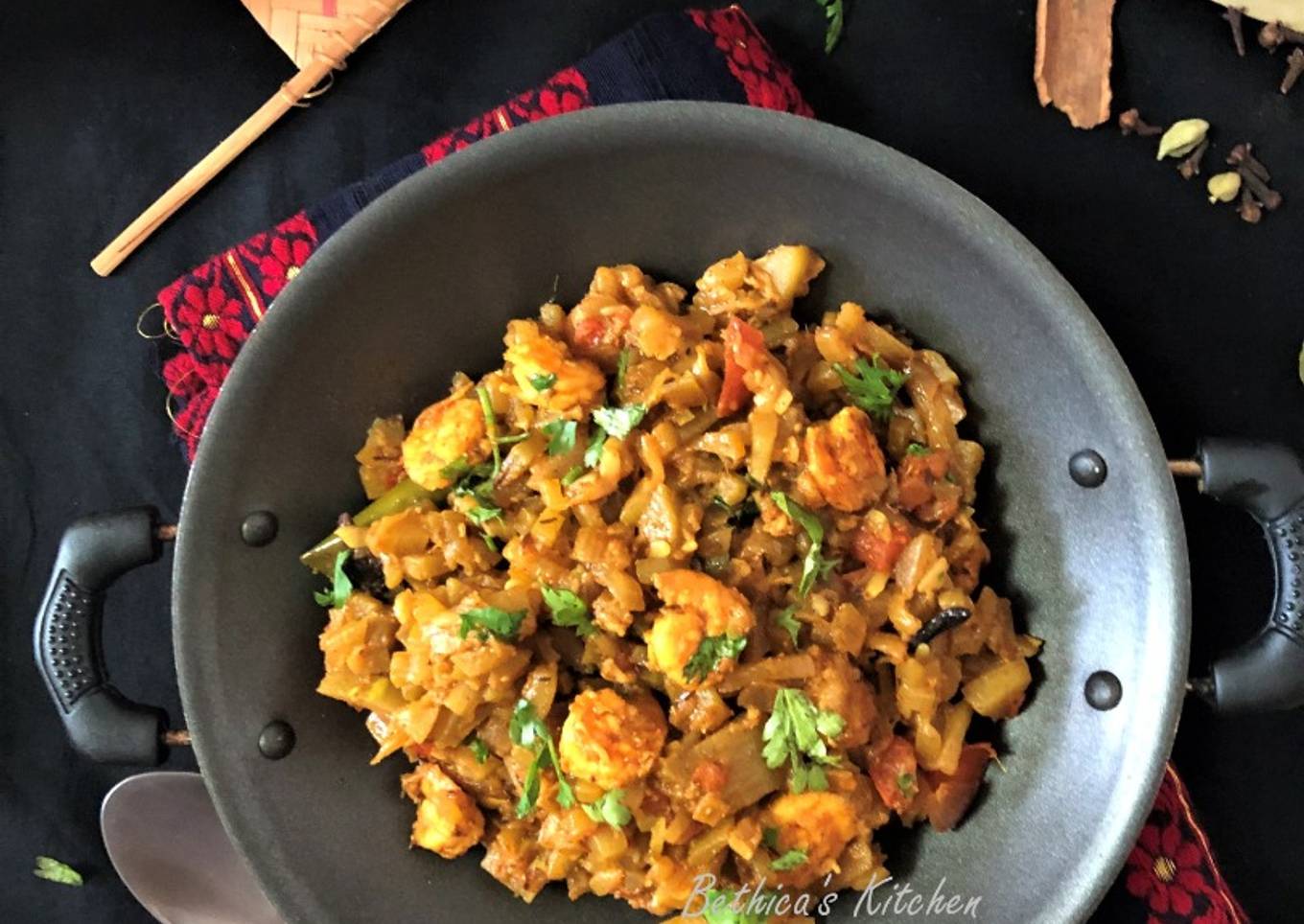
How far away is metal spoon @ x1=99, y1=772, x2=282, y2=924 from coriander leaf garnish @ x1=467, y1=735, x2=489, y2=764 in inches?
36.7

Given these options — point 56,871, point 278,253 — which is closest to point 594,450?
point 278,253

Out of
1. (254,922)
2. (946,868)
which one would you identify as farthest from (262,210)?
(946,868)

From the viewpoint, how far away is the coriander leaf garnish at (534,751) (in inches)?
77.6

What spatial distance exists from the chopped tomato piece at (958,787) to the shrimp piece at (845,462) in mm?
519

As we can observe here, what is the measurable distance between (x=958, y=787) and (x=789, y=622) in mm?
468

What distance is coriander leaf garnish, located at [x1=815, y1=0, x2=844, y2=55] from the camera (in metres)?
2.80

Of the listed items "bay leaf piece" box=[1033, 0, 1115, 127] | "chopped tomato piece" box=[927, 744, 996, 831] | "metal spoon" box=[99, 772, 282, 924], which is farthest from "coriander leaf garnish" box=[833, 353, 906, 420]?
"metal spoon" box=[99, 772, 282, 924]

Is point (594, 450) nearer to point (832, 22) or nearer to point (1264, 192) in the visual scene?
point (832, 22)

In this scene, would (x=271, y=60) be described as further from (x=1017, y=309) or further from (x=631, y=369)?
(x=1017, y=309)

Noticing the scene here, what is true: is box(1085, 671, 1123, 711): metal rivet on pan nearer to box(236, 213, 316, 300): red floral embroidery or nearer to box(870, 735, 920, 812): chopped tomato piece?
box(870, 735, 920, 812): chopped tomato piece

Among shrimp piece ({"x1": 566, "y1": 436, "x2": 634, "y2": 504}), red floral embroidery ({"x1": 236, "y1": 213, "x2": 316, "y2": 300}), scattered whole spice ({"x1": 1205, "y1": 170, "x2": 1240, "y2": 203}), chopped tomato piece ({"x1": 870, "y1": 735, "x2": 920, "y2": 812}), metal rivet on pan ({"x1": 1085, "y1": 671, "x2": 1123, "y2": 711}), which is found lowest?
metal rivet on pan ({"x1": 1085, "y1": 671, "x2": 1123, "y2": 711})

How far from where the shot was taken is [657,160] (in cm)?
211

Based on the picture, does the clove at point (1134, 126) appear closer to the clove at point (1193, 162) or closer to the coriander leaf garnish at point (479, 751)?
the clove at point (1193, 162)

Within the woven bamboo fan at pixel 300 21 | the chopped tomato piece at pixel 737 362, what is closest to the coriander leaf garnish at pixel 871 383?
the chopped tomato piece at pixel 737 362
